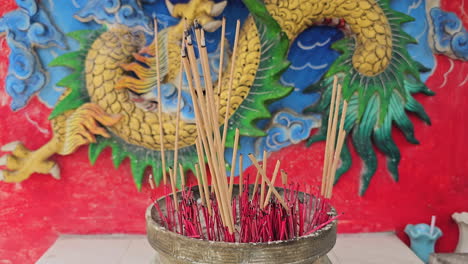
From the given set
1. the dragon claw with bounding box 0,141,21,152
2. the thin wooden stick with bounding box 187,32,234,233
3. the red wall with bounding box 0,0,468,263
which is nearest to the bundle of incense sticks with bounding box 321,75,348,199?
the thin wooden stick with bounding box 187,32,234,233

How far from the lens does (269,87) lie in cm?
186

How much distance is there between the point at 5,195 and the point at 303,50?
1.43m

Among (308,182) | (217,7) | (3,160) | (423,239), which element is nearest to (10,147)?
(3,160)

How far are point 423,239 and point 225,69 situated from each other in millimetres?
1135

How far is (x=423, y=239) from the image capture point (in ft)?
6.48

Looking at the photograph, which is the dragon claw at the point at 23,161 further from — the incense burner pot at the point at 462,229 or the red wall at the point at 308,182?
the incense burner pot at the point at 462,229

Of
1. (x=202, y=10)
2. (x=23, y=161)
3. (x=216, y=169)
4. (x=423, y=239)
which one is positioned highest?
(x=202, y=10)

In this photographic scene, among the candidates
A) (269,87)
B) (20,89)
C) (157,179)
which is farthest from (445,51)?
(20,89)

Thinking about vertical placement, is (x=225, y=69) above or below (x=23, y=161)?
above

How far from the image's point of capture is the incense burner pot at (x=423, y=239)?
6.45 feet

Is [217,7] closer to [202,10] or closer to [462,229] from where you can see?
[202,10]

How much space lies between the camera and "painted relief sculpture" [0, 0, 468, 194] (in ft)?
6.00

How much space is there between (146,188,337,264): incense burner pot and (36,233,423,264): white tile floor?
1.08m

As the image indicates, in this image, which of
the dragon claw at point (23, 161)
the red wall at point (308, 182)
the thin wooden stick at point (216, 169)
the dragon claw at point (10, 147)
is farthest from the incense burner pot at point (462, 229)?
the dragon claw at point (10, 147)
